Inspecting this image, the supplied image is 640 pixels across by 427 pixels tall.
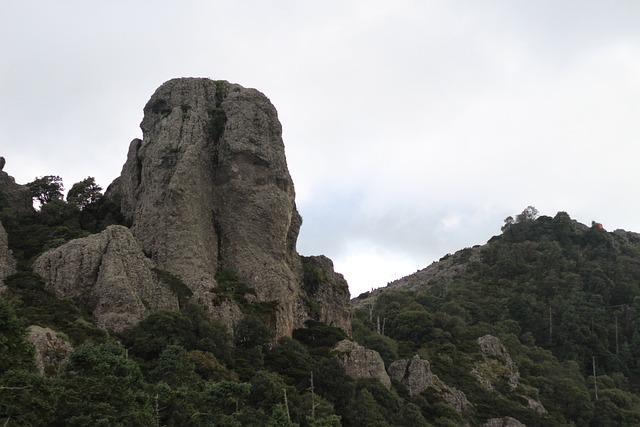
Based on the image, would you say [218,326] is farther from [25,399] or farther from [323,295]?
[25,399]

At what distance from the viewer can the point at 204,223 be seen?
61938 millimetres

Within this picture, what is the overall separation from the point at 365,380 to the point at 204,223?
1821cm

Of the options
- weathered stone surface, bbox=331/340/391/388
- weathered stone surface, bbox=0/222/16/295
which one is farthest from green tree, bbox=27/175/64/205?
weathered stone surface, bbox=331/340/391/388

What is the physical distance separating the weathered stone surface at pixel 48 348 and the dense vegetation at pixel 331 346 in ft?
2.41

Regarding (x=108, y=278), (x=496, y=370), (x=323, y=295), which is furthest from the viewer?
(x=496, y=370)

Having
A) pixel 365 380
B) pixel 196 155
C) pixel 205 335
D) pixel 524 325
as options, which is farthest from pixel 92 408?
pixel 524 325

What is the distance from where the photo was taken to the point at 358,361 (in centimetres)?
6016

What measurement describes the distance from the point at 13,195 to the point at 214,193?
67.1 ft

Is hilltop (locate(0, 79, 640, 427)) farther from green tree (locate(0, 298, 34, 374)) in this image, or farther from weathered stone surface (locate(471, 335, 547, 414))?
weathered stone surface (locate(471, 335, 547, 414))

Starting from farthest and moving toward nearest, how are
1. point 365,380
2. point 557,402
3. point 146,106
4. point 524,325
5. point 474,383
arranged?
1. point 524,325
2. point 557,402
3. point 474,383
4. point 146,106
5. point 365,380

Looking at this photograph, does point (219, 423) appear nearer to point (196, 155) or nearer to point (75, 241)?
point (75, 241)

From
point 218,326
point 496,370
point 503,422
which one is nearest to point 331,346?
point 218,326

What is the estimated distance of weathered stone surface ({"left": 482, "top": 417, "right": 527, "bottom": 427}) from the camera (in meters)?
69.5

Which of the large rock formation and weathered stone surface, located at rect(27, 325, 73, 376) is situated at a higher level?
the large rock formation
